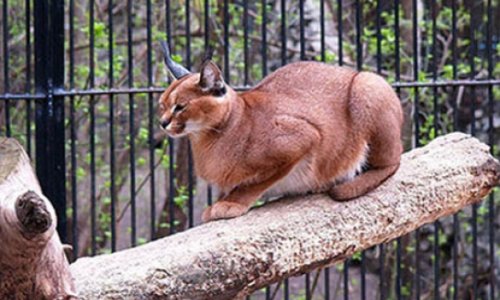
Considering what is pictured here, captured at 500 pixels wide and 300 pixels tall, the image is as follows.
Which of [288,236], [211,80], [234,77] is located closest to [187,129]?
[211,80]

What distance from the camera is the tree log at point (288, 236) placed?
304 centimetres

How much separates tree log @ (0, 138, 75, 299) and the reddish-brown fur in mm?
1282

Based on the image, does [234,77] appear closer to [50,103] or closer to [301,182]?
[50,103]

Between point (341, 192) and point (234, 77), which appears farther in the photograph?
point (234, 77)

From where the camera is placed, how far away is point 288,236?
3.50m

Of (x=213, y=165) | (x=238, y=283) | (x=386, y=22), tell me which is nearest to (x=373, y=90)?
(x=213, y=165)

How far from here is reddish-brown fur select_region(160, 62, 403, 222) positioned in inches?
150

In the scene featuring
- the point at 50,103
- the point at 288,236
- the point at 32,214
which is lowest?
the point at 288,236

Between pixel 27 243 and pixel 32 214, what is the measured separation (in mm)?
106

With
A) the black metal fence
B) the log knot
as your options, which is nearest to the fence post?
the black metal fence

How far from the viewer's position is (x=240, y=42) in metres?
7.88

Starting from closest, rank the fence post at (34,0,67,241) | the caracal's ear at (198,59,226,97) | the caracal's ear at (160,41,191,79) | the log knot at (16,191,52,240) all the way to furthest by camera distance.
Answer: the log knot at (16,191,52,240) → the caracal's ear at (198,59,226,97) → the caracal's ear at (160,41,191,79) → the fence post at (34,0,67,241)

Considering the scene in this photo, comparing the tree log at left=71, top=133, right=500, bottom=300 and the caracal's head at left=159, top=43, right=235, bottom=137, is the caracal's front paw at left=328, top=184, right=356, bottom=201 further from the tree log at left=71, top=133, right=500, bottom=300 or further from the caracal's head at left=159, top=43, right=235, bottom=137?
the caracal's head at left=159, top=43, right=235, bottom=137

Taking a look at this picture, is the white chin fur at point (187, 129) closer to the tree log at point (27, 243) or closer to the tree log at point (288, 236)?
the tree log at point (288, 236)
